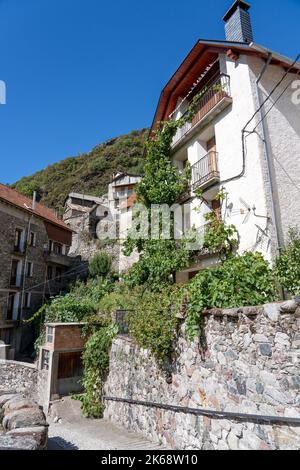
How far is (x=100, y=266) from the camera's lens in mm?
26312

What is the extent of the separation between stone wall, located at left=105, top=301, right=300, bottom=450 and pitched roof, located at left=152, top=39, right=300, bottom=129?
9049 mm

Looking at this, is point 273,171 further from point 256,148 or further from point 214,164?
point 214,164

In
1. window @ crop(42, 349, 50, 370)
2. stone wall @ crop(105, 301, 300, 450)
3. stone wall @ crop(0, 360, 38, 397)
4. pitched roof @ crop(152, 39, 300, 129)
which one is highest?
pitched roof @ crop(152, 39, 300, 129)

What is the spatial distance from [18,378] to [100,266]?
12403mm

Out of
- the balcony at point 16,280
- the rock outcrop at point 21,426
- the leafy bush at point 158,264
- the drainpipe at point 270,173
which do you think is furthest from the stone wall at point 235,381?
the balcony at point 16,280

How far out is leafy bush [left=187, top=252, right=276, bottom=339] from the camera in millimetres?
5559

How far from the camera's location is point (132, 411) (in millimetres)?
8531

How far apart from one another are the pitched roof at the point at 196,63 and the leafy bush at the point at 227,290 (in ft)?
24.7

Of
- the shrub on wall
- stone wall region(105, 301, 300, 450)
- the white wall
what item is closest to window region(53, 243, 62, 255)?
the shrub on wall

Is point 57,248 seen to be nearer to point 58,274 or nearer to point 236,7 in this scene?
point 58,274

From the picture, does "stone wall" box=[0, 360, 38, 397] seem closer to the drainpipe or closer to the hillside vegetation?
the drainpipe

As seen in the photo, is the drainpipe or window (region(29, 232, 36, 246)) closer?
the drainpipe

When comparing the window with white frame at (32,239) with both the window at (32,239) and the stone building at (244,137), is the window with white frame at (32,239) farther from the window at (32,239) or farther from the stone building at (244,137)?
the stone building at (244,137)

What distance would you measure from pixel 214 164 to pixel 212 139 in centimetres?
158
